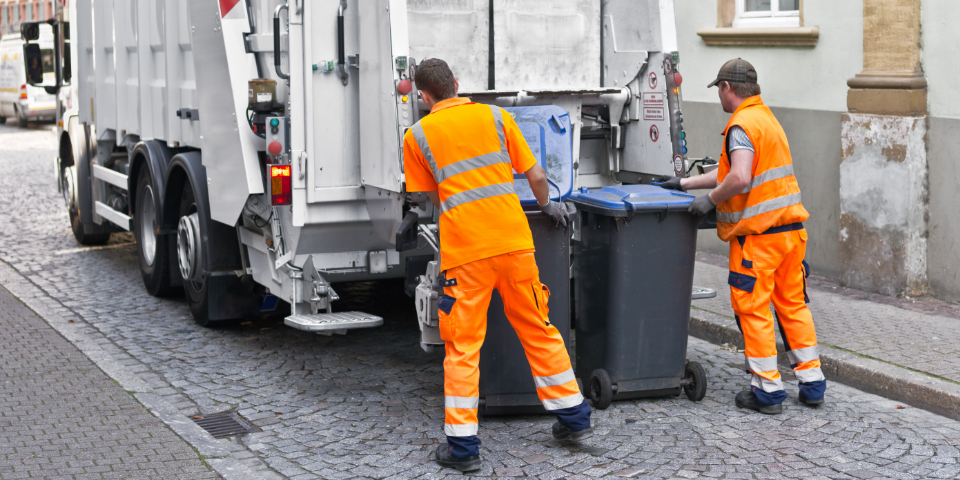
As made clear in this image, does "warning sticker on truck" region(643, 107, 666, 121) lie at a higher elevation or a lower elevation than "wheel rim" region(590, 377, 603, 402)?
higher

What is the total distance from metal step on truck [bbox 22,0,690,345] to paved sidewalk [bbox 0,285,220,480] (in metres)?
0.90

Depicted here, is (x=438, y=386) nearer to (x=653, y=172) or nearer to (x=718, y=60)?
(x=653, y=172)

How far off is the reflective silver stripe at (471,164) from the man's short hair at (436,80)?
0.98ft

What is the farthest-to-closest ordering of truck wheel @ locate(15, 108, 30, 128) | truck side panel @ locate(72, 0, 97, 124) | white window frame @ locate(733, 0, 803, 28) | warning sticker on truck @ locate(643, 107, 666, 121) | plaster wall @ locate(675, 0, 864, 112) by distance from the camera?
truck wheel @ locate(15, 108, 30, 128) → truck side panel @ locate(72, 0, 97, 124) → white window frame @ locate(733, 0, 803, 28) → plaster wall @ locate(675, 0, 864, 112) → warning sticker on truck @ locate(643, 107, 666, 121)

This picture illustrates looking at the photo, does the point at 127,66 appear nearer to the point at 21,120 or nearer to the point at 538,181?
the point at 538,181

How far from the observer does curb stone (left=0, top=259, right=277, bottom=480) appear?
166 inches

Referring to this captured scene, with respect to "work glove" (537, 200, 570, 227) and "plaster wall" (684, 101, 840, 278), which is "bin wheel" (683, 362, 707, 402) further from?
"plaster wall" (684, 101, 840, 278)

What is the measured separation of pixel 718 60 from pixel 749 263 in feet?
13.7

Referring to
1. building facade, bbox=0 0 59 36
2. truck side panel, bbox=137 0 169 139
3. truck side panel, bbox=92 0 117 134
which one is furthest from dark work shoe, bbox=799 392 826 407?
building facade, bbox=0 0 59 36

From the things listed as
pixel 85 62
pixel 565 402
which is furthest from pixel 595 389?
pixel 85 62

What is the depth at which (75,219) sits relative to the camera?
9734 millimetres

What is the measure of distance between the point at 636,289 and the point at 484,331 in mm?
861

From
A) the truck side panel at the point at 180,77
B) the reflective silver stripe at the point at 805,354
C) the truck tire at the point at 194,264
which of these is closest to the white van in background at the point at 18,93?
the truck side panel at the point at 180,77

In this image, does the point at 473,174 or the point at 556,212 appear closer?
the point at 473,174
